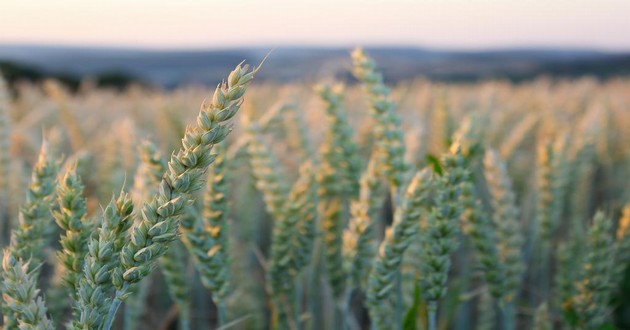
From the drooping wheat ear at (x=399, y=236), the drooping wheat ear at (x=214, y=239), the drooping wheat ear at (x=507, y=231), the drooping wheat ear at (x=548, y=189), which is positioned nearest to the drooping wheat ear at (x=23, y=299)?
the drooping wheat ear at (x=214, y=239)

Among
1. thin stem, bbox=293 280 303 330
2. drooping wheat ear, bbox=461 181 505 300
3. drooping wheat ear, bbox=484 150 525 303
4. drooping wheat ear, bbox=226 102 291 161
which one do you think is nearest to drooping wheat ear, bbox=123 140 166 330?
drooping wheat ear, bbox=226 102 291 161

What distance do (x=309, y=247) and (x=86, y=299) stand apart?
0.78m

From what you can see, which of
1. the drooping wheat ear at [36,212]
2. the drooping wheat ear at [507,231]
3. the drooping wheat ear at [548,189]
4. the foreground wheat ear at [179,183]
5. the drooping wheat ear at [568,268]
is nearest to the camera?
the foreground wheat ear at [179,183]

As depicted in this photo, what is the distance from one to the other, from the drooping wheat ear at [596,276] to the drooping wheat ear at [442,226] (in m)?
0.51

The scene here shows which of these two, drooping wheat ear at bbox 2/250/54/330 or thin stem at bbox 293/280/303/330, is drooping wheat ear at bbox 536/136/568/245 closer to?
thin stem at bbox 293/280/303/330

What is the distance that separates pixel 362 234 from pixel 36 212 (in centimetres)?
65

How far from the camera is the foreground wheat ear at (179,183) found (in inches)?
29.9

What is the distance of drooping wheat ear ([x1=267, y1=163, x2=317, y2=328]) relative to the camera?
1.50m

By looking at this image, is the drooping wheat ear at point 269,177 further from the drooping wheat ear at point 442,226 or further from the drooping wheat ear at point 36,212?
the drooping wheat ear at point 36,212

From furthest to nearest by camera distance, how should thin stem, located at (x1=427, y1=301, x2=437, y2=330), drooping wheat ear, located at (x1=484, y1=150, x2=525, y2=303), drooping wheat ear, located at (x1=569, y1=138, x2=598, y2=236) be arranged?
drooping wheat ear, located at (x1=569, y1=138, x2=598, y2=236) < drooping wheat ear, located at (x1=484, y1=150, x2=525, y2=303) < thin stem, located at (x1=427, y1=301, x2=437, y2=330)

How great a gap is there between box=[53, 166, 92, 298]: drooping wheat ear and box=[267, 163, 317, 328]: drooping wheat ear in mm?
594

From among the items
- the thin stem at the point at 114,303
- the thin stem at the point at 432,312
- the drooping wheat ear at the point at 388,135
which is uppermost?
the drooping wheat ear at the point at 388,135

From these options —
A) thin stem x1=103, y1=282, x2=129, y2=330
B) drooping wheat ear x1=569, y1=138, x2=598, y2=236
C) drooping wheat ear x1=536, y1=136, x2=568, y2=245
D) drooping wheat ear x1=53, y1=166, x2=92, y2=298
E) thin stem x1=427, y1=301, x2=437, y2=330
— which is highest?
drooping wheat ear x1=569, y1=138, x2=598, y2=236

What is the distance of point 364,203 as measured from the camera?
4.39ft
